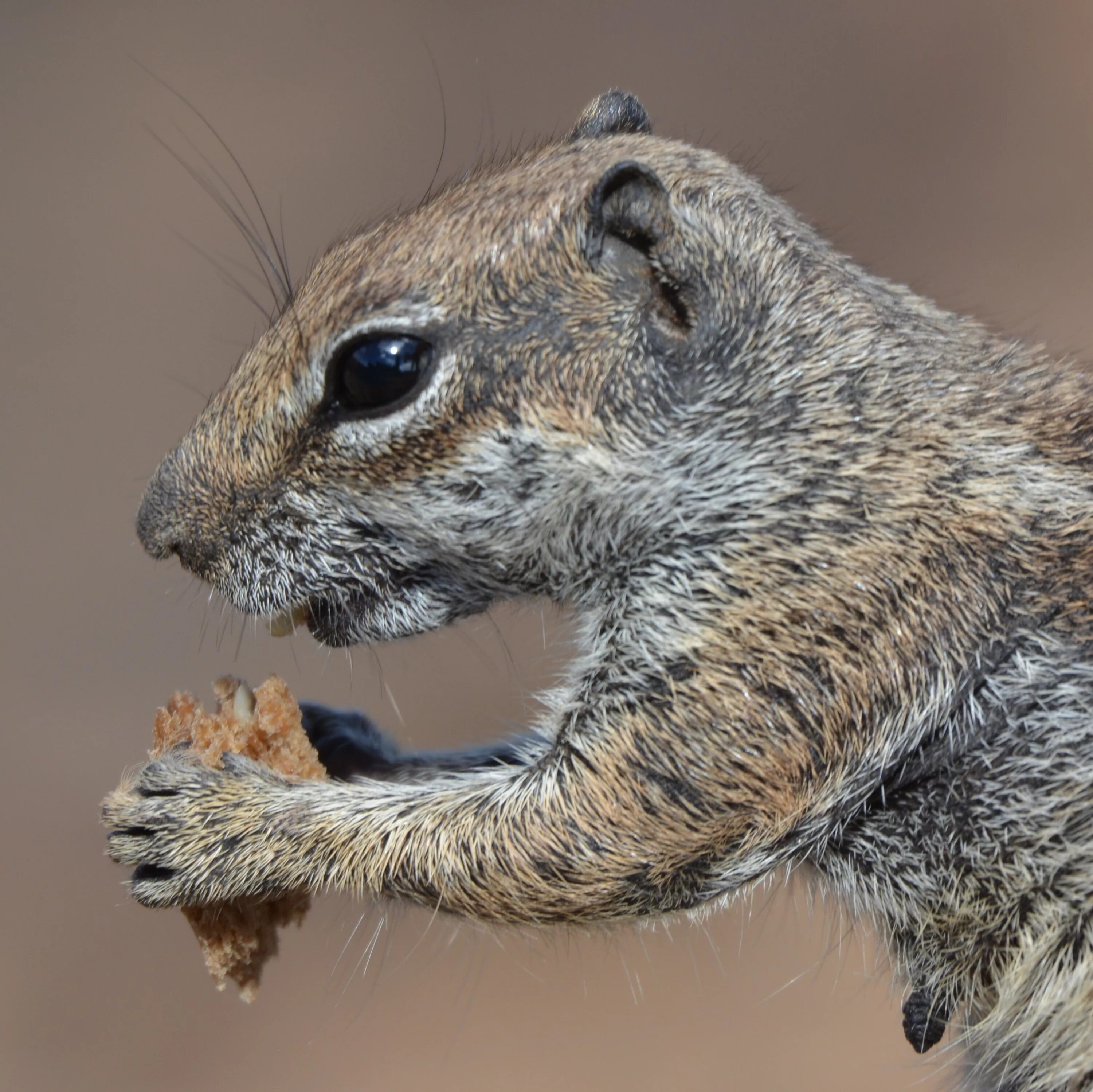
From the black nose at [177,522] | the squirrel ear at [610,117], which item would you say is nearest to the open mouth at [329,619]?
the black nose at [177,522]

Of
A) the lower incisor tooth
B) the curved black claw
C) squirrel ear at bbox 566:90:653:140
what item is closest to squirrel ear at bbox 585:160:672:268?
squirrel ear at bbox 566:90:653:140

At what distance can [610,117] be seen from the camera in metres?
1.58

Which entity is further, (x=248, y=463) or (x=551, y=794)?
(x=248, y=463)

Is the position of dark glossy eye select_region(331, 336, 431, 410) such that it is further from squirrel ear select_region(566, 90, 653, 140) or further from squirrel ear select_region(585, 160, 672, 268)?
squirrel ear select_region(566, 90, 653, 140)

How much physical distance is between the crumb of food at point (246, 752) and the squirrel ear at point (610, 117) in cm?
80

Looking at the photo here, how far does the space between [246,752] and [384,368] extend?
0.48 meters

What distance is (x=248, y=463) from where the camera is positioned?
4.27 ft

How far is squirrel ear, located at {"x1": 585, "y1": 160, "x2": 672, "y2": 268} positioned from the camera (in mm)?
1208

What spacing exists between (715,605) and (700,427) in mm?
Result: 178

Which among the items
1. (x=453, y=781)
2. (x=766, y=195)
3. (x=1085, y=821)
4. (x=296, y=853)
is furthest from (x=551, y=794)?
(x=766, y=195)

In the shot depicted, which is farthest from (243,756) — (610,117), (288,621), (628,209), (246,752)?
(610,117)

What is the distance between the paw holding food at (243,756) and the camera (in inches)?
53.3

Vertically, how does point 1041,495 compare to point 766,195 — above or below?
below

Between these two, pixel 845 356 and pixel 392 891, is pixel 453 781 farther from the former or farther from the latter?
pixel 845 356
